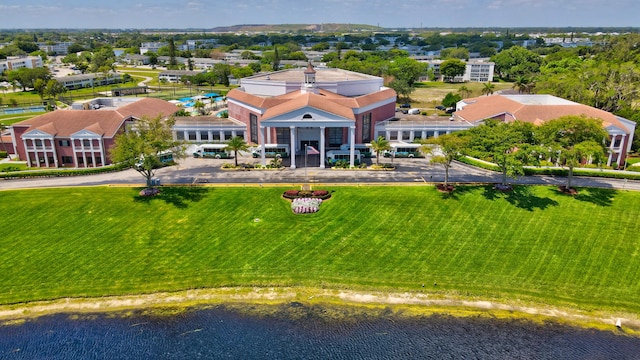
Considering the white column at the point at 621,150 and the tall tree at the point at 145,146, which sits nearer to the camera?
the tall tree at the point at 145,146

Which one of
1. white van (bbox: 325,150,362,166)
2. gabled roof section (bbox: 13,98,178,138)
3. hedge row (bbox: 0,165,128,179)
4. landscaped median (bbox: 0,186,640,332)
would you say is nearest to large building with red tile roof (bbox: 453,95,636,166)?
landscaped median (bbox: 0,186,640,332)

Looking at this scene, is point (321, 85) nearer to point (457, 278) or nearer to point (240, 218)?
point (240, 218)

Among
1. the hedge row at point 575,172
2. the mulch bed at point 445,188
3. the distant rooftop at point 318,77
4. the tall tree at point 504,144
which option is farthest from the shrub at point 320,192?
the distant rooftop at point 318,77

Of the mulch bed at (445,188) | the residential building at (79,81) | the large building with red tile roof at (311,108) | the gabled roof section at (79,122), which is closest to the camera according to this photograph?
the mulch bed at (445,188)

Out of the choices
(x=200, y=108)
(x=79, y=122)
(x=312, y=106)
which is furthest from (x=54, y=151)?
(x=312, y=106)

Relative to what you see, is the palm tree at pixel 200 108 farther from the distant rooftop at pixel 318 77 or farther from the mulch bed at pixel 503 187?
the mulch bed at pixel 503 187

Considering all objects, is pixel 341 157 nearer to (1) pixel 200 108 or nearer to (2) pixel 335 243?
(2) pixel 335 243

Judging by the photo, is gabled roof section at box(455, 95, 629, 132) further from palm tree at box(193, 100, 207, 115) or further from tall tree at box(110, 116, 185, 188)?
palm tree at box(193, 100, 207, 115)
